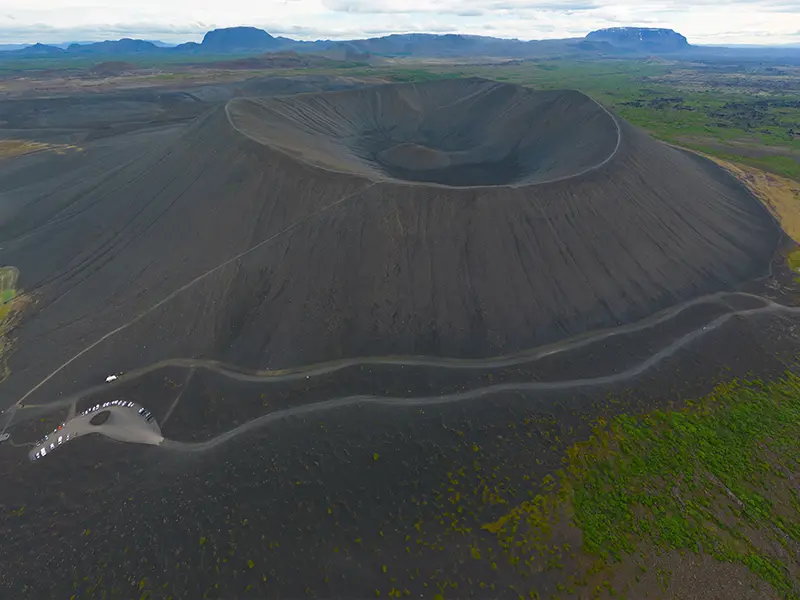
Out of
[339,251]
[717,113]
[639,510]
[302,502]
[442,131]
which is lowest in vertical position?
[302,502]

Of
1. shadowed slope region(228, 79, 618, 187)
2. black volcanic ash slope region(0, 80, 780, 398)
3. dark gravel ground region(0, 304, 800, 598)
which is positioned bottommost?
dark gravel ground region(0, 304, 800, 598)

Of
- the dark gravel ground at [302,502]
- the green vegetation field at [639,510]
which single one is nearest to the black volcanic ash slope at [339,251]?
the dark gravel ground at [302,502]

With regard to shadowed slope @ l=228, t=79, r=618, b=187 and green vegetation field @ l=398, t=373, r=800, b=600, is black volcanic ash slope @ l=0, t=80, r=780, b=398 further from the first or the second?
green vegetation field @ l=398, t=373, r=800, b=600

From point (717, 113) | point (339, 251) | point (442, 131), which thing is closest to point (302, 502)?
point (339, 251)

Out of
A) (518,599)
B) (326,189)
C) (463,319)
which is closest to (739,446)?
(518,599)

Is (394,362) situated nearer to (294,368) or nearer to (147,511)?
(294,368)

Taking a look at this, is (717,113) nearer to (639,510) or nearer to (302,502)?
(639,510)

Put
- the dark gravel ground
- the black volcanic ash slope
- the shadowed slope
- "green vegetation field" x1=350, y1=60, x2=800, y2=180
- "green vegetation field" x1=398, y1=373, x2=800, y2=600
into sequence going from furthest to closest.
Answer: "green vegetation field" x1=350, y1=60, x2=800, y2=180
the shadowed slope
the black volcanic ash slope
the dark gravel ground
"green vegetation field" x1=398, y1=373, x2=800, y2=600

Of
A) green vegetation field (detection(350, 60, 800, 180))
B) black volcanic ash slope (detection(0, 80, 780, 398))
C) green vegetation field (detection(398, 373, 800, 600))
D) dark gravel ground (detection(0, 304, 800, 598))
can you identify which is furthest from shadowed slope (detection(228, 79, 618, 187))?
green vegetation field (detection(350, 60, 800, 180))
